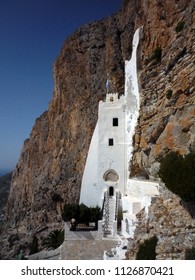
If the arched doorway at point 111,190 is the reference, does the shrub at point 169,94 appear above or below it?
above

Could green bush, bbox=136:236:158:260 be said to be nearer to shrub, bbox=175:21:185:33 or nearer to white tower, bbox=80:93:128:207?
white tower, bbox=80:93:128:207

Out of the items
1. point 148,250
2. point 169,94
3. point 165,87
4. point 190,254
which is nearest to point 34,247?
point 165,87

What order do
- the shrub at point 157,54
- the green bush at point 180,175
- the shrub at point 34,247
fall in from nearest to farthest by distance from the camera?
the green bush at point 180,175, the shrub at point 157,54, the shrub at point 34,247

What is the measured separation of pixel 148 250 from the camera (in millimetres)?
10219

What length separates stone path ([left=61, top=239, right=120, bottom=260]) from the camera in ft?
53.0

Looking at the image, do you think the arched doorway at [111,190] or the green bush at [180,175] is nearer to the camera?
the green bush at [180,175]

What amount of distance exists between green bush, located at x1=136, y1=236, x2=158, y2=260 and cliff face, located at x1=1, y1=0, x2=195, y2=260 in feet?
15.1

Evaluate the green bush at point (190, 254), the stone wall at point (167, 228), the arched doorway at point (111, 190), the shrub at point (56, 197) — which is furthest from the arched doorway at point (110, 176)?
the shrub at point (56, 197)

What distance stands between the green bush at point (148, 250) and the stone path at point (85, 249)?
5.67 m

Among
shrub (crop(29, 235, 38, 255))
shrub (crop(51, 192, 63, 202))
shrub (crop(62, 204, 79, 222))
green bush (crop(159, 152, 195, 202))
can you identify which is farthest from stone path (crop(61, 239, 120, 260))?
shrub (crop(51, 192, 63, 202))

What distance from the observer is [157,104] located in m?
17.3

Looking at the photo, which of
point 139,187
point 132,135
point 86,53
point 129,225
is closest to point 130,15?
point 86,53

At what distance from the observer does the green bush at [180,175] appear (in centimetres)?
1023

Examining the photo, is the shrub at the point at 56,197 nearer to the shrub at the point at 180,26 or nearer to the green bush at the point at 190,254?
the shrub at the point at 180,26
